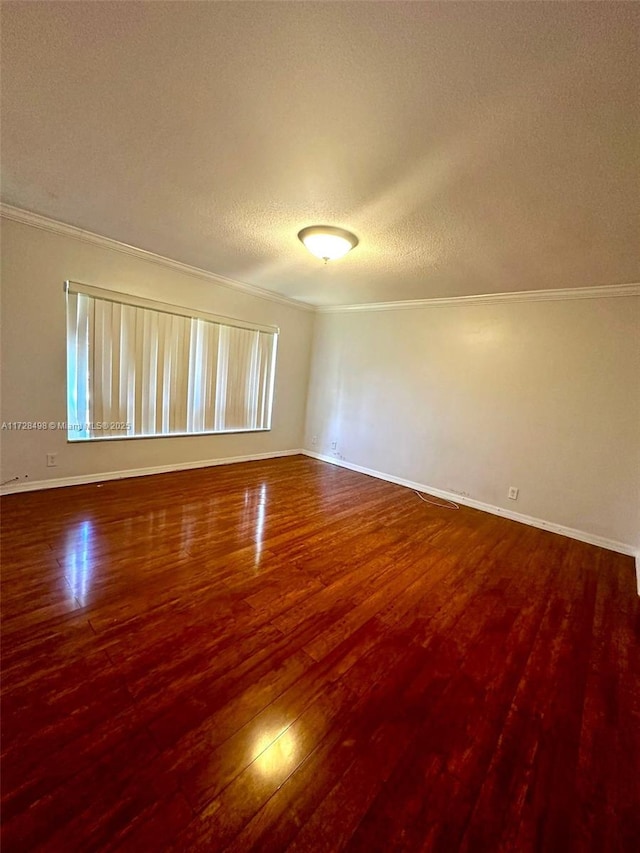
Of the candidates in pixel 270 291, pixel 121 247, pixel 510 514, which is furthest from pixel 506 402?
pixel 121 247

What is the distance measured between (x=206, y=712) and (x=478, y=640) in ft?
4.68

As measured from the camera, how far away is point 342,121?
1.46 meters

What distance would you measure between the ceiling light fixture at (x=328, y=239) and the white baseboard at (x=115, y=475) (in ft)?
9.77

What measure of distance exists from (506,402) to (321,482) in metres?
2.34

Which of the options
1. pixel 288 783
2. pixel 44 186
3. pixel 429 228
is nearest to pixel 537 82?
pixel 429 228

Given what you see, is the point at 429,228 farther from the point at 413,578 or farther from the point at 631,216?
the point at 413,578

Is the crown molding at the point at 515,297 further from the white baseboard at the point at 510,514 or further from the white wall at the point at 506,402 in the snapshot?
the white baseboard at the point at 510,514

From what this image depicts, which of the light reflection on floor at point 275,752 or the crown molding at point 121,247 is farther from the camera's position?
the crown molding at point 121,247

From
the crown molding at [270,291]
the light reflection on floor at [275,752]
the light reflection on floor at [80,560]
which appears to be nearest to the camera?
the light reflection on floor at [275,752]

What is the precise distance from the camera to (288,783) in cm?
111

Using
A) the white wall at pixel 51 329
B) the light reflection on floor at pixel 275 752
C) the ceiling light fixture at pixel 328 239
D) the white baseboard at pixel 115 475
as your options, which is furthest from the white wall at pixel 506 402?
the light reflection on floor at pixel 275 752

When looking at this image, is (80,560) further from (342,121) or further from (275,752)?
(342,121)

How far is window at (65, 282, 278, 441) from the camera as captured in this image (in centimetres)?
328

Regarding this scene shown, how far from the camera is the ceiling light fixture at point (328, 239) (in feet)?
8.02
